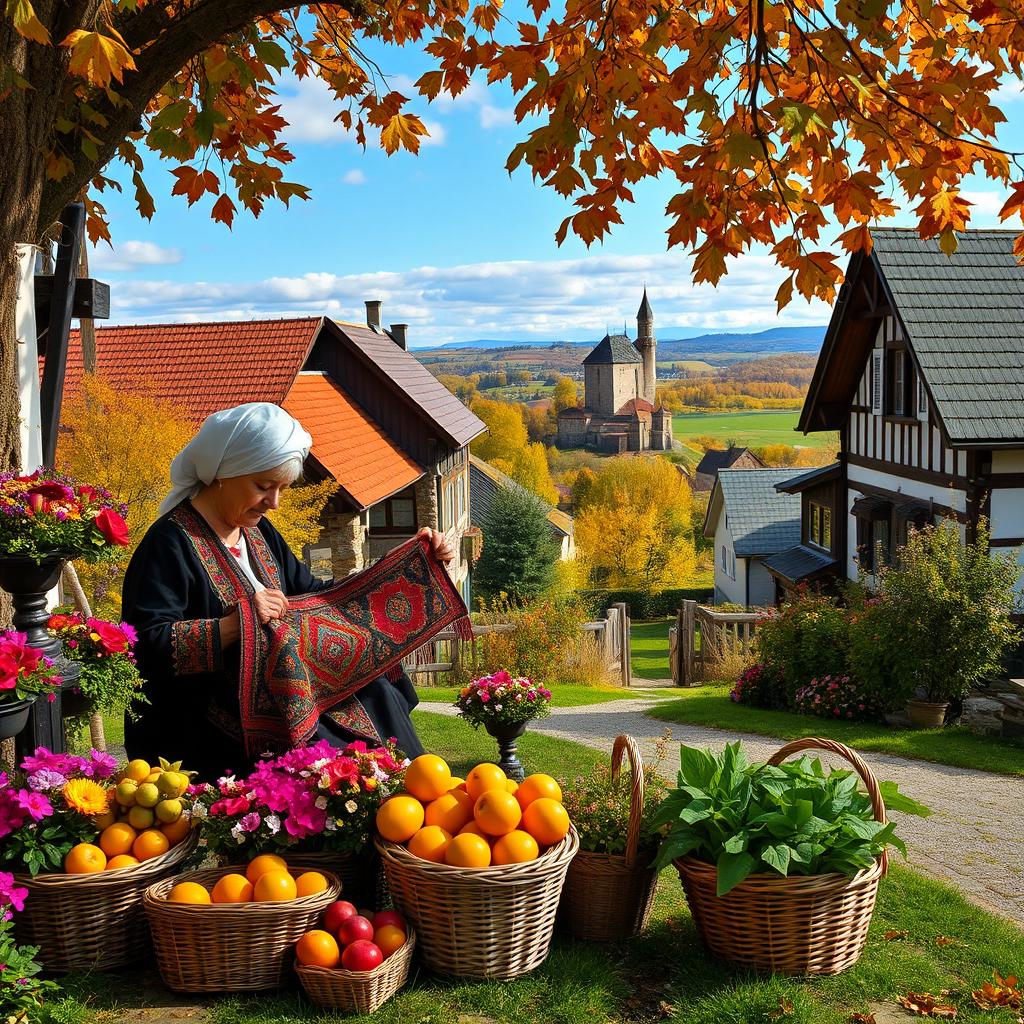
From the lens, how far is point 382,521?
925 inches

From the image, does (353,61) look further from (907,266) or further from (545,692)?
(907,266)

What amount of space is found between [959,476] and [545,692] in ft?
32.2

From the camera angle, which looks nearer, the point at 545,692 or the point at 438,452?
the point at 545,692

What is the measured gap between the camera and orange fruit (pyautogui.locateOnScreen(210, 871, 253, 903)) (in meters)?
3.23

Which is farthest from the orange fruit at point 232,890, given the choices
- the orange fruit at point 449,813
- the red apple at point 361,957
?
the orange fruit at point 449,813

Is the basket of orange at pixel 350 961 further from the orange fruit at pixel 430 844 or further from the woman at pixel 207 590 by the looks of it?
the woman at pixel 207 590

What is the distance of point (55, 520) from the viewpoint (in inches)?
136

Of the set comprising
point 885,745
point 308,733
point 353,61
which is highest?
point 353,61

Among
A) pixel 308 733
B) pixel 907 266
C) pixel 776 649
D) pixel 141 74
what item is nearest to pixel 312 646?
pixel 308 733

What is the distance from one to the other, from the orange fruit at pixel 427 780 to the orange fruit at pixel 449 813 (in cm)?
5

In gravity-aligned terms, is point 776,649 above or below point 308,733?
below

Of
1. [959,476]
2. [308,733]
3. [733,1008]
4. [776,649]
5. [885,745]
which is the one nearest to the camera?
[733,1008]

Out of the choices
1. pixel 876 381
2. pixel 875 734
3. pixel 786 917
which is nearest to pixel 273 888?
pixel 786 917

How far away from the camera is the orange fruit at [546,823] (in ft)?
11.3
